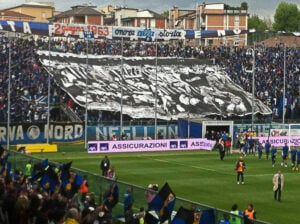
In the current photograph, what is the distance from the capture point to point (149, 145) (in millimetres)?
52625

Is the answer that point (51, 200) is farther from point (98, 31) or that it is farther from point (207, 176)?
point (98, 31)

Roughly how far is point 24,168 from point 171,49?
172ft

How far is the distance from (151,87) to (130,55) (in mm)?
8564

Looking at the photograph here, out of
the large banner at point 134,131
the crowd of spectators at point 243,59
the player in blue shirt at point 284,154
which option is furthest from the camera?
the crowd of spectators at point 243,59

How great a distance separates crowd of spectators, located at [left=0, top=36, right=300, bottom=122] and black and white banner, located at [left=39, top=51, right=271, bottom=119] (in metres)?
1.80

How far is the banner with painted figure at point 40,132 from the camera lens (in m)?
52.8

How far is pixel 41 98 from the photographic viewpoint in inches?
2365

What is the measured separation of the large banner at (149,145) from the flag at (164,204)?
32831 mm

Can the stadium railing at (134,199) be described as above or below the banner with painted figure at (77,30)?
below

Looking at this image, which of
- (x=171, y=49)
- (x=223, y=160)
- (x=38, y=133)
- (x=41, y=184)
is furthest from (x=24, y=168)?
(x=171, y=49)

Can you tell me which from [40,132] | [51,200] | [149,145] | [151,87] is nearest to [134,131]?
[149,145]

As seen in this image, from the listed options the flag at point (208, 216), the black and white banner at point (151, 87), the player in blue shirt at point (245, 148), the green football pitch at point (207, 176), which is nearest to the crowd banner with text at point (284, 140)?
the player in blue shirt at point (245, 148)

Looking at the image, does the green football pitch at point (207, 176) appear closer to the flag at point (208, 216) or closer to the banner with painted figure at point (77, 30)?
the flag at point (208, 216)

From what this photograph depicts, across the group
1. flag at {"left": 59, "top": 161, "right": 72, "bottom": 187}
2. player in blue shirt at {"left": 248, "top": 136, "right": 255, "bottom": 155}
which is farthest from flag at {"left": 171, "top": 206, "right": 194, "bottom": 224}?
player in blue shirt at {"left": 248, "top": 136, "right": 255, "bottom": 155}
